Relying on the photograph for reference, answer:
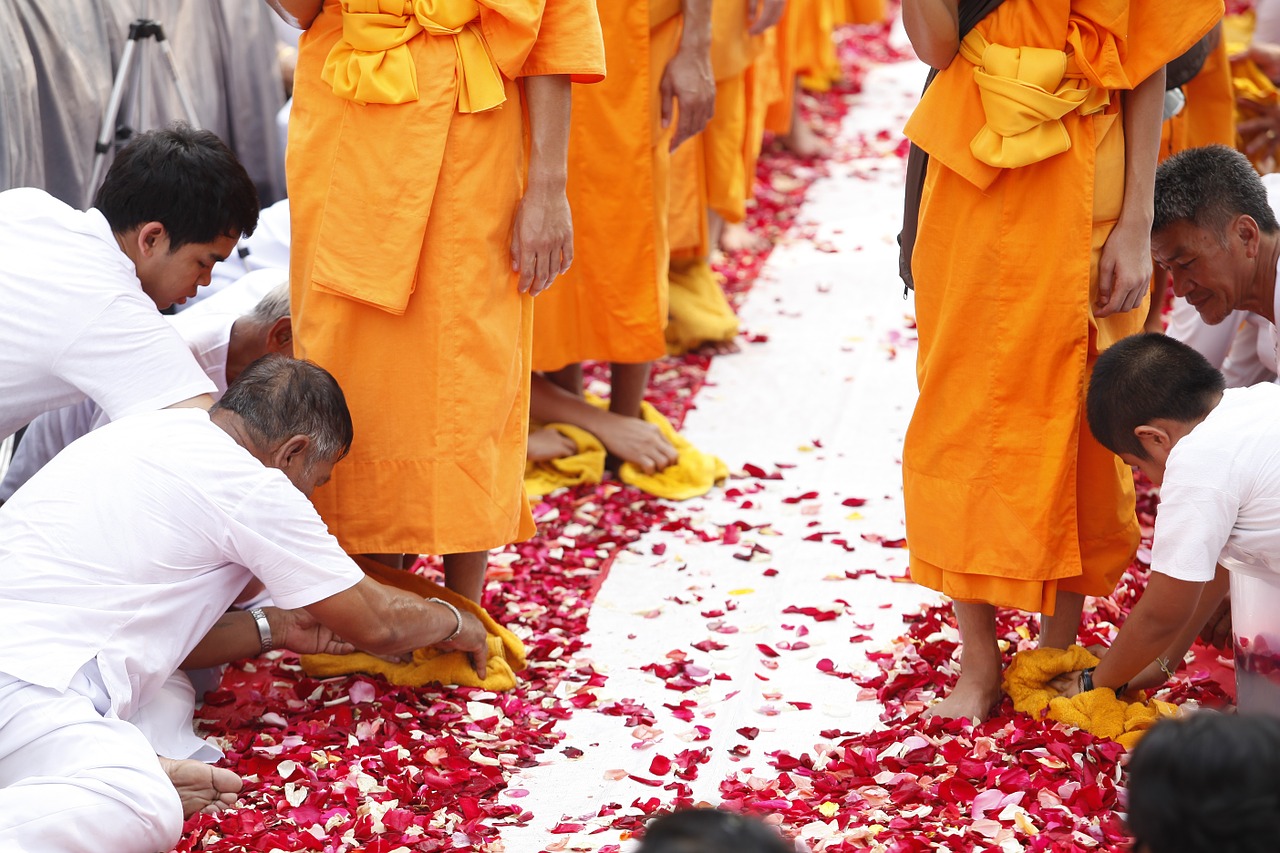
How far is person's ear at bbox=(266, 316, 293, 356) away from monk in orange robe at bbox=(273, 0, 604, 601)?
33 cm

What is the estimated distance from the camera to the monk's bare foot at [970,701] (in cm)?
287

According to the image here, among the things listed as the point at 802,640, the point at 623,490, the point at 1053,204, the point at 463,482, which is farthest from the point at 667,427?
the point at 1053,204

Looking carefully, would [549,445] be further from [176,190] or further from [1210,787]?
[1210,787]

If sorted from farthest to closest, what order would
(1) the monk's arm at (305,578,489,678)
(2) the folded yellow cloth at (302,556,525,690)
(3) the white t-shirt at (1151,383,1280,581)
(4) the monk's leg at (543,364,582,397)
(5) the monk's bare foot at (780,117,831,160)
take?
(5) the monk's bare foot at (780,117,831,160) < (4) the monk's leg at (543,364,582,397) < (2) the folded yellow cloth at (302,556,525,690) < (1) the monk's arm at (305,578,489,678) < (3) the white t-shirt at (1151,383,1280,581)

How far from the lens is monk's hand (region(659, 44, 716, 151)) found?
3957mm

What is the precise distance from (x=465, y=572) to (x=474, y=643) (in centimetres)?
23

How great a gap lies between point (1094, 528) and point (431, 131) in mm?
1533

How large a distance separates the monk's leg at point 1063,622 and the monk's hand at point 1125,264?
0.63 metres

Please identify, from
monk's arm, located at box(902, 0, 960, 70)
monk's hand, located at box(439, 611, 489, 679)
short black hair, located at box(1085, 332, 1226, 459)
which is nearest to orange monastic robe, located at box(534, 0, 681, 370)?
monk's hand, located at box(439, 611, 489, 679)

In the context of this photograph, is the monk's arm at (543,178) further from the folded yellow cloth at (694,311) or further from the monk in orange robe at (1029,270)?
the folded yellow cloth at (694,311)

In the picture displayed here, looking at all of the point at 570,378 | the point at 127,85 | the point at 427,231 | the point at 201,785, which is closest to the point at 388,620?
the point at 201,785

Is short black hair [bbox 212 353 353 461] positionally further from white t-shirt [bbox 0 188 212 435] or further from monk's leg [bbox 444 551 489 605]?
monk's leg [bbox 444 551 489 605]

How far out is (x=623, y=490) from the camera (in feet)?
13.9

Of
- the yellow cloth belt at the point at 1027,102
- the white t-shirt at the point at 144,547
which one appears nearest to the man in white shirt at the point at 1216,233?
the yellow cloth belt at the point at 1027,102
